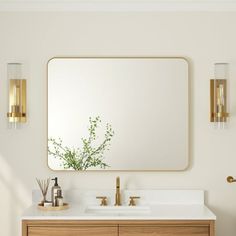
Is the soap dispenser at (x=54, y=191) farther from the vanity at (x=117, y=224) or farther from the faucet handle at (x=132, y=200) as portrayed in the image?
the faucet handle at (x=132, y=200)

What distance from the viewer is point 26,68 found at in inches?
175

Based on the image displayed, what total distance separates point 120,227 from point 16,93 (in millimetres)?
1354

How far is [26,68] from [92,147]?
82cm

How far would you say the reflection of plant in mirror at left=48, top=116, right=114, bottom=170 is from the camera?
14.5 ft

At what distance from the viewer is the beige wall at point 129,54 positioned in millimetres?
4422

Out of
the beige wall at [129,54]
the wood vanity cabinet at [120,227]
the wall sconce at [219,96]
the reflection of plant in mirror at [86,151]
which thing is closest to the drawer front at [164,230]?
the wood vanity cabinet at [120,227]

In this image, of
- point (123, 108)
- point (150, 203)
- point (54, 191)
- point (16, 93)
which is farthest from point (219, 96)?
point (16, 93)

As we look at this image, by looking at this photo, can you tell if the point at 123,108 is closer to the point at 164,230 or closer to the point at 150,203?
the point at 150,203

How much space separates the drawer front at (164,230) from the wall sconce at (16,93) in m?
1.22

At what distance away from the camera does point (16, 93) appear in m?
4.38

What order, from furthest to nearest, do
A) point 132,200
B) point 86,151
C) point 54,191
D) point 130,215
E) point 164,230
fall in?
point 86,151
point 132,200
point 54,191
point 130,215
point 164,230

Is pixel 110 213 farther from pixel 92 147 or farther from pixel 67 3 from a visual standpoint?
pixel 67 3

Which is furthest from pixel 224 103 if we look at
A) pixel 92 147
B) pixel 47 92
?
pixel 47 92

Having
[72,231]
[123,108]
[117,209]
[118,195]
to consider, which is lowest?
[72,231]
